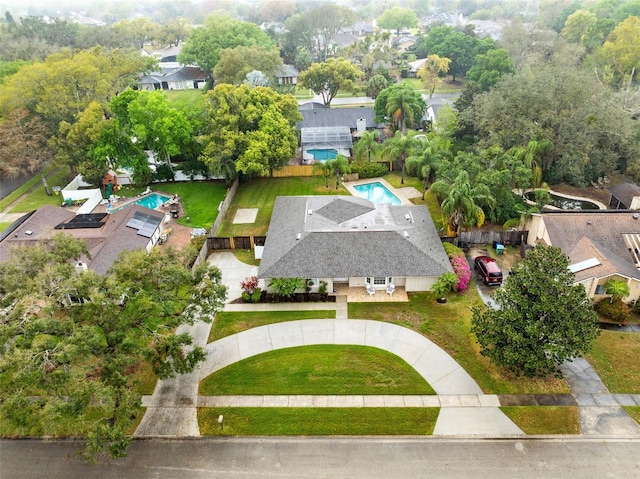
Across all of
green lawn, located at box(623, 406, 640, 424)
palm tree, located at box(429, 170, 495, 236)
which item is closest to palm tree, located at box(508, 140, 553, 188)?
palm tree, located at box(429, 170, 495, 236)

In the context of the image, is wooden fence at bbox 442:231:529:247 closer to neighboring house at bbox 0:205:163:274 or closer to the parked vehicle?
the parked vehicle

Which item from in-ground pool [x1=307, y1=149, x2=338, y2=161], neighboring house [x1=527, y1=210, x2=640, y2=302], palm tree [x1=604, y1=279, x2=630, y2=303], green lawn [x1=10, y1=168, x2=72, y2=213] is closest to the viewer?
palm tree [x1=604, y1=279, x2=630, y2=303]

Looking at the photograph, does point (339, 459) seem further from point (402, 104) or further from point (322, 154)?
point (402, 104)

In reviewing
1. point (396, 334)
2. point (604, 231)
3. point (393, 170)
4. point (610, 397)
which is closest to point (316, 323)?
point (396, 334)

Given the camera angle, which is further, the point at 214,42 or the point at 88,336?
the point at 214,42

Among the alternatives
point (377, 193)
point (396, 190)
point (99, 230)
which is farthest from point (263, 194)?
point (99, 230)

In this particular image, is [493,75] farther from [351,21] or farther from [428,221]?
[351,21]

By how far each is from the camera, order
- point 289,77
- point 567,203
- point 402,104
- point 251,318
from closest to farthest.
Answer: point 251,318
point 567,203
point 402,104
point 289,77
